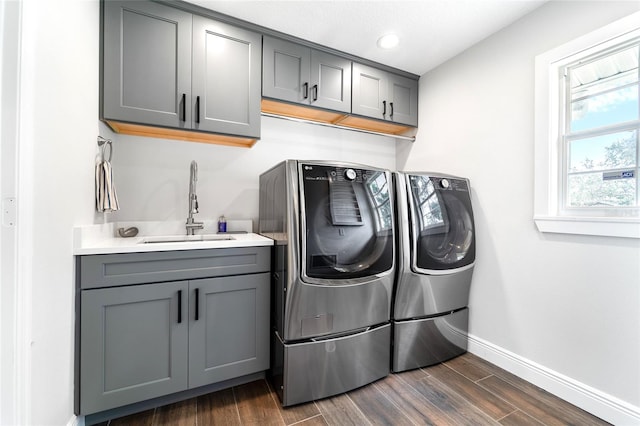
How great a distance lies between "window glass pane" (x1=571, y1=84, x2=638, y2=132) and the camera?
1.50 meters

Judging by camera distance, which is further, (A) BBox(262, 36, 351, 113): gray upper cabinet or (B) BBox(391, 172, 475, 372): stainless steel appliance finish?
(A) BBox(262, 36, 351, 113): gray upper cabinet

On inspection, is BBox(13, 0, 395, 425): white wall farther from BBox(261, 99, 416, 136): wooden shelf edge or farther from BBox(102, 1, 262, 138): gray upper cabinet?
BBox(261, 99, 416, 136): wooden shelf edge

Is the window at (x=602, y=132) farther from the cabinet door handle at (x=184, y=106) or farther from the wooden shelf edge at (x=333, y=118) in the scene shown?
the cabinet door handle at (x=184, y=106)

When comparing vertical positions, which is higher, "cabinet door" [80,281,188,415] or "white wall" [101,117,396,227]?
"white wall" [101,117,396,227]

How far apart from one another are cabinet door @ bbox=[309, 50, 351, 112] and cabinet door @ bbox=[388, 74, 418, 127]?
49cm

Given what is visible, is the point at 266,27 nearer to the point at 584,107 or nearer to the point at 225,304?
the point at 225,304

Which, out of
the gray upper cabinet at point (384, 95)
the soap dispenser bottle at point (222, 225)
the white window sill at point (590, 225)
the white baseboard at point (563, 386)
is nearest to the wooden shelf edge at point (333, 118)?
the gray upper cabinet at point (384, 95)

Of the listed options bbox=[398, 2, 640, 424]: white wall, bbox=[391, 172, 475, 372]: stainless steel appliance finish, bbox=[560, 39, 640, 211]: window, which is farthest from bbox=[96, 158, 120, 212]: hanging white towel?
bbox=[560, 39, 640, 211]: window

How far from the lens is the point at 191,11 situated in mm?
1827

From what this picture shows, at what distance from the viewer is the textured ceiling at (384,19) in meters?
1.81

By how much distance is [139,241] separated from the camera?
1743 millimetres

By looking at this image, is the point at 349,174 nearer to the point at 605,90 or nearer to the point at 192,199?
the point at 192,199

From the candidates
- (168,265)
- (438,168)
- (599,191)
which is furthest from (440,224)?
(168,265)

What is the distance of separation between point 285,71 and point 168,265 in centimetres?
164
